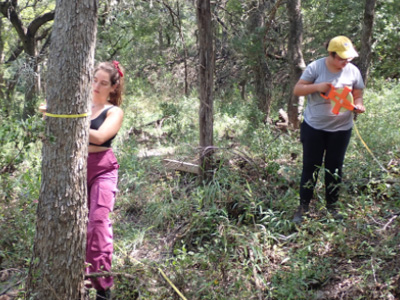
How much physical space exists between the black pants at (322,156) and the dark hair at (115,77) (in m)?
1.66

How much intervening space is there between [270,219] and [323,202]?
1.69 ft

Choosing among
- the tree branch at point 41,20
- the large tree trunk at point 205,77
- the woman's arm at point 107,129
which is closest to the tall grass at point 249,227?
the large tree trunk at point 205,77

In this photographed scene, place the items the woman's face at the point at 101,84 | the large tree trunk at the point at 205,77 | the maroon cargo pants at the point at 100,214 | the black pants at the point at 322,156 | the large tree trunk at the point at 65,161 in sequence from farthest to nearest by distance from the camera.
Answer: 1. the large tree trunk at the point at 205,77
2. the black pants at the point at 322,156
3. the woman's face at the point at 101,84
4. the maroon cargo pants at the point at 100,214
5. the large tree trunk at the point at 65,161

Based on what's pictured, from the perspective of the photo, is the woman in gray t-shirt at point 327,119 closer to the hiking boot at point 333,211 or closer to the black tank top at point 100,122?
the hiking boot at point 333,211

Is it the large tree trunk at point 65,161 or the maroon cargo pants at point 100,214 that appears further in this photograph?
the maroon cargo pants at point 100,214

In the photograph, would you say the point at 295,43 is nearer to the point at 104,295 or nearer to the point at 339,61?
the point at 339,61

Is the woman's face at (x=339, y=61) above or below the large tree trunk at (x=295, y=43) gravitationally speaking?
below

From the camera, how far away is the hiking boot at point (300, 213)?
12.5ft

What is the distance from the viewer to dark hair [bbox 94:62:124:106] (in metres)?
3.30

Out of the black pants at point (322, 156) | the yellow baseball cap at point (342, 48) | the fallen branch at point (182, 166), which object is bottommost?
the fallen branch at point (182, 166)

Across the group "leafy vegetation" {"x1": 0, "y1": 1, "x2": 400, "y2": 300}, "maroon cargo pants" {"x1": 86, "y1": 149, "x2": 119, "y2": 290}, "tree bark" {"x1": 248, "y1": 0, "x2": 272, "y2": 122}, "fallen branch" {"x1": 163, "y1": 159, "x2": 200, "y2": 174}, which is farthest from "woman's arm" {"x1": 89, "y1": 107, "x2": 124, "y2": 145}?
"tree bark" {"x1": 248, "y1": 0, "x2": 272, "y2": 122}

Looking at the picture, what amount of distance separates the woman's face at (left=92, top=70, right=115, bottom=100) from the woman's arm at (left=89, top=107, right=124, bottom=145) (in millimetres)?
186

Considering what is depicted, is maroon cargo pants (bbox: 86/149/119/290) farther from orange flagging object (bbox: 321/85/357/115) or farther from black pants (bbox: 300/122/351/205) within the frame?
orange flagging object (bbox: 321/85/357/115)

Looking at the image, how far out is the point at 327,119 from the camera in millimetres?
3674
